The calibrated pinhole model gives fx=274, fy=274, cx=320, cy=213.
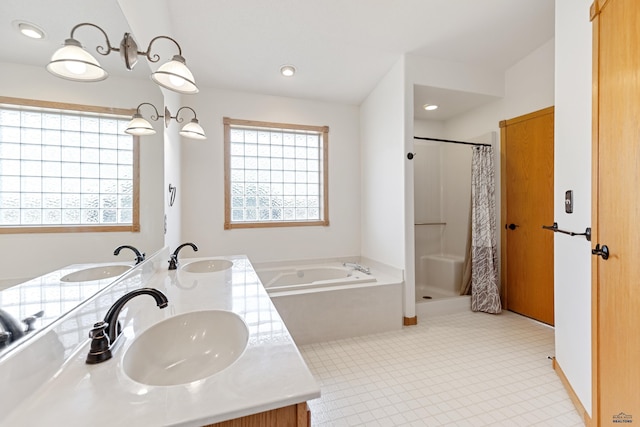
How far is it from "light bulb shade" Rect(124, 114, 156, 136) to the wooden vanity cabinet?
1.11 meters

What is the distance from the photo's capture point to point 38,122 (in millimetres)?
715

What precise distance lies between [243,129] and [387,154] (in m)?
1.83

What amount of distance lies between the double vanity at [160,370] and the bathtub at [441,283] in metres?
2.60

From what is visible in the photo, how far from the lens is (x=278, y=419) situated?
24.0 inches

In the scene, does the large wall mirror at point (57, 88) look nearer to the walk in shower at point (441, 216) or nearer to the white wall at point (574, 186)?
the white wall at point (574, 186)

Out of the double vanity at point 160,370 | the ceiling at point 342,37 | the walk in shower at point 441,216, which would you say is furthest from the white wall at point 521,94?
the double vanity at point 160,370

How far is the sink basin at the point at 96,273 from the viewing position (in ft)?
2.85

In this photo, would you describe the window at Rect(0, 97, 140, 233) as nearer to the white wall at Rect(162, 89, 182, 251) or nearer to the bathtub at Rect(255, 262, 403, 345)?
the white wall at Rect(162, 89, 182, 251)

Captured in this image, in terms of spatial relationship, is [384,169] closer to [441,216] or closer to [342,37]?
[441,216]

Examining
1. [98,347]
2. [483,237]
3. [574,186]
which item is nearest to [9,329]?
[98,347]

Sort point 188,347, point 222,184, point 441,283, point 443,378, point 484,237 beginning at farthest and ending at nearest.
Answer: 1. point 441,283
2. point 222,184
3. point 484,237
4. point 443,378
5. point 188,347

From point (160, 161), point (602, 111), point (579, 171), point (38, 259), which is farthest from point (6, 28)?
point (579, 171)

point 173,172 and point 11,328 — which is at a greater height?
point 173,172

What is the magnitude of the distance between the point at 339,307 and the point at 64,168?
7.29 feet
